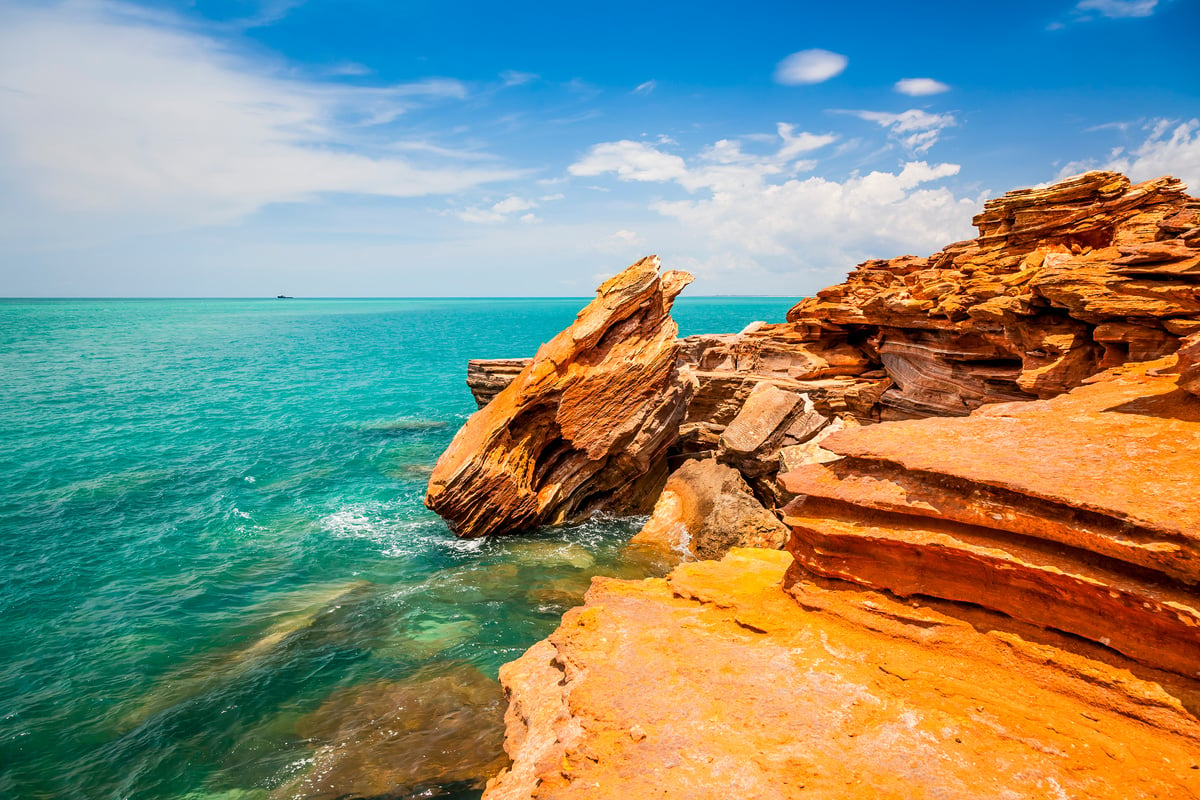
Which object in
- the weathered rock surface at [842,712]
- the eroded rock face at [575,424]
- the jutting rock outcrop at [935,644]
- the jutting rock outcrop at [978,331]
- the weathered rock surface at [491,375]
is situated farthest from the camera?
the weathered rock surface at [491,375]

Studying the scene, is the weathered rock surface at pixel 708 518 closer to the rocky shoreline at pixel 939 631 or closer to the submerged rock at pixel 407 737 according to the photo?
the rocky shoreline at pixel 939 631

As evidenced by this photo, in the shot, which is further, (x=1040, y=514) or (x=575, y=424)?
(x=575, y=424)

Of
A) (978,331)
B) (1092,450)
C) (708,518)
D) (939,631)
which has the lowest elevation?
(708,518)

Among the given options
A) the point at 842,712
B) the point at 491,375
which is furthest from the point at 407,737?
the point at 491,375

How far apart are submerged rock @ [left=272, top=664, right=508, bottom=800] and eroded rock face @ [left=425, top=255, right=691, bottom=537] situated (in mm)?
7150

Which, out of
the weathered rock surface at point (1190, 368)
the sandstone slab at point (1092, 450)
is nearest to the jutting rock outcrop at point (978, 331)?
the weathered rock surface at point (1190, 368)

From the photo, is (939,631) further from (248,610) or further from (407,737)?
(248,610)

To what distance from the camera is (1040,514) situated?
6074 mm

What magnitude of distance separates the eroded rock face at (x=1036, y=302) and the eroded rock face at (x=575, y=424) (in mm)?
9632

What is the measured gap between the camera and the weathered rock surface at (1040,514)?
5.43m

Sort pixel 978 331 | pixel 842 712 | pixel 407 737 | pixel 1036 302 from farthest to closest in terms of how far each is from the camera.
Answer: pixel 978 331
pixel 1036 302
pixel 407 737
pixel 842 712

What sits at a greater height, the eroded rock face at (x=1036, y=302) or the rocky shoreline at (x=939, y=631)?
the eroded rock face at (x=1036, y=302)

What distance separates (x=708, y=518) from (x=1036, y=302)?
11.1m

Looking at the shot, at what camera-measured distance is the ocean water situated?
33.2 feet
